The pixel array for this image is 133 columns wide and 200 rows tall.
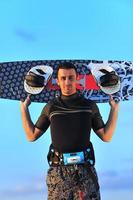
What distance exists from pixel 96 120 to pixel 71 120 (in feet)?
0.65

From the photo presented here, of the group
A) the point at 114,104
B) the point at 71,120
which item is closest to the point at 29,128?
the point at 71,120

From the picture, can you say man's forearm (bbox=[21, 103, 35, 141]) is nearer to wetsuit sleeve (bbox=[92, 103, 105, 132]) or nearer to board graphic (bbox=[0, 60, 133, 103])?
board graphic (bbox=[0, 60, 133, 103])

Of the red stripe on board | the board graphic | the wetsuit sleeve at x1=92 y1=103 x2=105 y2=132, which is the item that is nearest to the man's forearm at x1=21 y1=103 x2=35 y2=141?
the board graphic

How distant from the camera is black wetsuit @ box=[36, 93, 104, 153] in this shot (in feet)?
9.91

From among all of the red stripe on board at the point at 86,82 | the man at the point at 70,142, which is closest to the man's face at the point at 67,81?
the man at the point at 70,142

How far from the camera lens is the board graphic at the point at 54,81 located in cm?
350

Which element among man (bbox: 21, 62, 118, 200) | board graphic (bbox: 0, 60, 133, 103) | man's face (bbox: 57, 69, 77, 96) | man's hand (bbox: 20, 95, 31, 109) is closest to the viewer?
man (bbox: 21, 62, 118, 200)

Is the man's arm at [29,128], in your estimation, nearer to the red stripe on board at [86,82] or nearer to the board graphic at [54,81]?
the board graphic at [54,81]

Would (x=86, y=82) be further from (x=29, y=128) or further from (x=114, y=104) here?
(x=29, y=128)

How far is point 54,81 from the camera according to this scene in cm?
350

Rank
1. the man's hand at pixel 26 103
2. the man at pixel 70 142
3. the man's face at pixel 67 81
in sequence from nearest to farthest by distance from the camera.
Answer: the man at pixel 70 142 → the man's face at pixel 67 81 → the man's hand at pixel 26 103

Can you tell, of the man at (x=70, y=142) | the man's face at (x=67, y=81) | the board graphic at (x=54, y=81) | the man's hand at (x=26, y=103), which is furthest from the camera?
the board graphic at (x=54, y=81)

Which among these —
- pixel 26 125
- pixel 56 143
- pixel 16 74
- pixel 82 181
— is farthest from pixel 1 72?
pixel 82 181

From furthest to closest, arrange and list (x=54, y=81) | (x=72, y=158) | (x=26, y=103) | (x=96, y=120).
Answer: (x=54, y=81) < (x=26, y=103) < (x=96, y=120) < (x=72, y=158)
